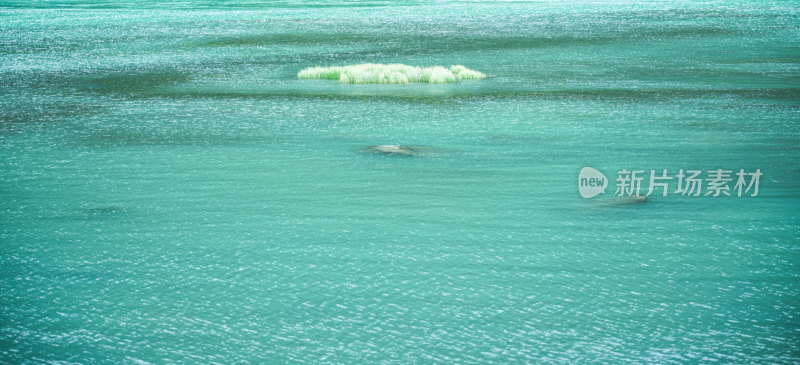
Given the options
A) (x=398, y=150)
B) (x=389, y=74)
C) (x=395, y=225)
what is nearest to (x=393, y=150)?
(x=398, y=150)

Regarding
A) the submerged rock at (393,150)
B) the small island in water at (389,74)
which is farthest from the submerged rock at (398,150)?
the small island in water at (389,74)

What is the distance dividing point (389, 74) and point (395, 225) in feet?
75.8

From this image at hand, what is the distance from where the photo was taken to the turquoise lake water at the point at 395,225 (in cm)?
1116

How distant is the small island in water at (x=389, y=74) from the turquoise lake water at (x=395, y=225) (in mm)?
1502

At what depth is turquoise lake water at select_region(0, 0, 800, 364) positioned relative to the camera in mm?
11156

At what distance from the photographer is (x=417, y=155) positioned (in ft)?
72.6

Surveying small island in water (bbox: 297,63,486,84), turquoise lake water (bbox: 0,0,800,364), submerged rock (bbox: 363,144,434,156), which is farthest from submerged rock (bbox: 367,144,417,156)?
small island in water (bbox: 297,63,486,84)

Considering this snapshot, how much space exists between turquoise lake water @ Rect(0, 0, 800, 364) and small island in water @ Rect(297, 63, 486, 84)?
1.50 m

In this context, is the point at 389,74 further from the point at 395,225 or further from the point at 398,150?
the point at 395,225

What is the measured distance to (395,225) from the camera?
641 inches

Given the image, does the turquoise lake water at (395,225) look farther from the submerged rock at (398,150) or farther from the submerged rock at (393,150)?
the submerged rock at (393,150)

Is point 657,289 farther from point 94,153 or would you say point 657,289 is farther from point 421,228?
point 94,153

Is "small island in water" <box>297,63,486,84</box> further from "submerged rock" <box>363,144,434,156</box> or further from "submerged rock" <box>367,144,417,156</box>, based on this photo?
"submerged rock" <box>367,144,417,156</box>

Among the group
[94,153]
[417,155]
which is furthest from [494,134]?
[94,153]
